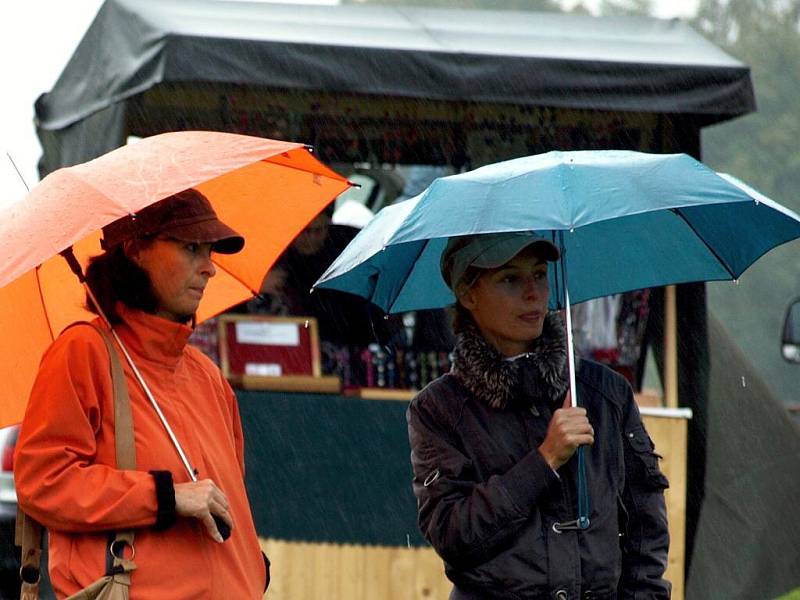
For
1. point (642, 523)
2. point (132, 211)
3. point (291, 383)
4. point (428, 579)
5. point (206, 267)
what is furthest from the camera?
point (291, 383)

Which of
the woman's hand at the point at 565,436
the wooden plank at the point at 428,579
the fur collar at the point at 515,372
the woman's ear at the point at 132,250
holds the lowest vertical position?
the wooden plank at the point at 428,579

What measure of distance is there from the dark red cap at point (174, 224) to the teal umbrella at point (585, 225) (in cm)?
39

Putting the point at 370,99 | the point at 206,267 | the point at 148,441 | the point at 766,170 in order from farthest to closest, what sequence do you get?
the point at 766,170 → the point at 370,99 → the point at 206,267 → the point at 148,441

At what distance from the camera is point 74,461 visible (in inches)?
146

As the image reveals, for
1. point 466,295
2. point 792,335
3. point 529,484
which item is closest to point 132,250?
point 466,295

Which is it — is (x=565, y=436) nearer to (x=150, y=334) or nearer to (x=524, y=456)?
(x=524, y=456)

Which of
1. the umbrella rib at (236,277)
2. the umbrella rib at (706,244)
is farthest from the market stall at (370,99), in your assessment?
the umbrella rib at (706,244)

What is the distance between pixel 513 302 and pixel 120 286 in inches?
41.4

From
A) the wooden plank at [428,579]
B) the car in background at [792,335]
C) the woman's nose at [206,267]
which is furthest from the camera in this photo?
the car in background at [792,335]

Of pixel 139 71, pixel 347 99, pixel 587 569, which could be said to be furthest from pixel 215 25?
pixel 587 569

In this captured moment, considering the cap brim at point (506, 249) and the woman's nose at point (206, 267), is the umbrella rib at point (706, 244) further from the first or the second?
the woman's nose at point (206, 267)

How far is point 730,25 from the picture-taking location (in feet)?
152

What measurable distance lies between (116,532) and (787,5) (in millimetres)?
44621

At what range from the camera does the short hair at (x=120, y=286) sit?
398 centimetres
